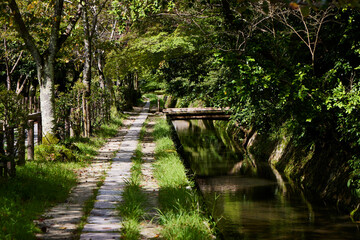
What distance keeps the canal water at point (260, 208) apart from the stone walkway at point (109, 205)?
1.70 m

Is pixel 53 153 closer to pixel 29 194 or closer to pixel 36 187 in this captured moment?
pixel 36 187

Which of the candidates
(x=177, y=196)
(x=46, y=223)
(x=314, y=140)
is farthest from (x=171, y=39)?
(x=46, y=223)

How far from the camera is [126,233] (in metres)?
5.20

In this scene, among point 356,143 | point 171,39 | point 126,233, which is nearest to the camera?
point 126,233

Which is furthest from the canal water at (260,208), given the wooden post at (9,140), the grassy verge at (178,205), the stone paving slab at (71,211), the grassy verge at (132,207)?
the wooden post at (9,140)

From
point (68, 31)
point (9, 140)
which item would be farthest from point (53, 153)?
point (68, 31)

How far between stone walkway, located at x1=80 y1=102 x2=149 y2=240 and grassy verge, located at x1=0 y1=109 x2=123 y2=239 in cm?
65

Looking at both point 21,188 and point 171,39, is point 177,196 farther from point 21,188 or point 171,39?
point 171,39

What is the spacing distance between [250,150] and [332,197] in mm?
8831

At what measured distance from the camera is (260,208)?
1078cm

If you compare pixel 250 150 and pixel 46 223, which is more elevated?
pixel 46 223

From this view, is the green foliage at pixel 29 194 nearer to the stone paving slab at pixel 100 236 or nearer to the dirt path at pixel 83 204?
the dirt path at pixel 83 204

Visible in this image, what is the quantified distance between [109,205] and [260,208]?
5.35 meters

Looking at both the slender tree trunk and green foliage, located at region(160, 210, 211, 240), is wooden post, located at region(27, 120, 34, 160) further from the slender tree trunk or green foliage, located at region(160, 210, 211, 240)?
green foliage, located at region(160, 210, 211, 240)
